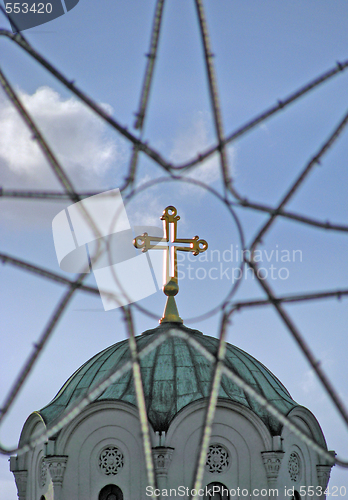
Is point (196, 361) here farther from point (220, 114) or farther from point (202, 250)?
point (220, 114)

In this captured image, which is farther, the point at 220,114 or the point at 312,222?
the point at 312,222

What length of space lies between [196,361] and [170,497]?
410cm

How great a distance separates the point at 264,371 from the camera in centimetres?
2784

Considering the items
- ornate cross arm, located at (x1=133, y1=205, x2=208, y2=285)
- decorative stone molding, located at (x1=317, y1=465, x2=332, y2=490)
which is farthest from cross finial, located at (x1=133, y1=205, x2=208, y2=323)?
decorative stone molding, located at (x1=317, y1=465, x2=332, y2=490)

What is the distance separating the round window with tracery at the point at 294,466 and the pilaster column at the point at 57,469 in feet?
20.9

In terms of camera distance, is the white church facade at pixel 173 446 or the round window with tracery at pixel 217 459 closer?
the white church facade at pixel 173 446

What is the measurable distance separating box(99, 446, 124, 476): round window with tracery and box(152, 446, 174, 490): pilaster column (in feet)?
4.22

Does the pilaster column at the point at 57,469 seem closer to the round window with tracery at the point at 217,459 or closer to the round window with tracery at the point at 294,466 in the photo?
the round window with tracery at the point at 217,459

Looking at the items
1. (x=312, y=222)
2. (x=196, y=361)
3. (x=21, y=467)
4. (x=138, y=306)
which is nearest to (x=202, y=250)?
(x=138, y=306)

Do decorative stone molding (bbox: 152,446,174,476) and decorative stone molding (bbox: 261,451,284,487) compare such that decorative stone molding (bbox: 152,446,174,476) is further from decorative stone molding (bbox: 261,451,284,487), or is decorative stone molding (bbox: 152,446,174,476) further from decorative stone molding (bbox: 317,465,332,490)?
decorative stone molding (bbox: 317,465,332,490)

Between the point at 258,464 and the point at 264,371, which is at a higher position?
the point at 264,371

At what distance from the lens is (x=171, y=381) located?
25719mm

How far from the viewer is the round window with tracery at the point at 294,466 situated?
84.0 feet

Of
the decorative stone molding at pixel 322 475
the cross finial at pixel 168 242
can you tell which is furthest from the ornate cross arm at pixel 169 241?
the decorative stone molding at pixel 322 475
